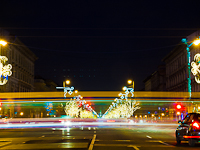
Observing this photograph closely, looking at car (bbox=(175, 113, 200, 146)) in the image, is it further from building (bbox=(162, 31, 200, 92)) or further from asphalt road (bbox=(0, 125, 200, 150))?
building (bbox=(162, 31, 200, 92))

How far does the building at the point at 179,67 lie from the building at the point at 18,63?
38.2 m

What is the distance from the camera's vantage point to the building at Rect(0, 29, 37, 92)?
86500 mm

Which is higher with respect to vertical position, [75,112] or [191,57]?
[191,57]

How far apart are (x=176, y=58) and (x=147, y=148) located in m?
93.9

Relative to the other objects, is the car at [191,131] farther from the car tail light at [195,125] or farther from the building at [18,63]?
the building at [18,63]

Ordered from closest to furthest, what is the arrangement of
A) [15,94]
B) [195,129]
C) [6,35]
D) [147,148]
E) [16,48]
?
[147,148] → [195,129] → [15,94] → [6,35] → [16,48]

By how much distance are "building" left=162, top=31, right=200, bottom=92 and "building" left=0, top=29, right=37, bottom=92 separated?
38215 mm

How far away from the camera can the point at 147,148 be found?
17.8 meters

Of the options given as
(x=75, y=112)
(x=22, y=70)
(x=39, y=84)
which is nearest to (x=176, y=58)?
(x=75, y=112)

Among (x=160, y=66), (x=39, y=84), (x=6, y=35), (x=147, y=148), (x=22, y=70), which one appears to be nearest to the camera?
(x=147, y=148)

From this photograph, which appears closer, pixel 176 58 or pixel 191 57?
pixel 191 57

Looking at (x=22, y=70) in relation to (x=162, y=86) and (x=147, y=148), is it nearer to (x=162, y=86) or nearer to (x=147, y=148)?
(x=162, y=86)

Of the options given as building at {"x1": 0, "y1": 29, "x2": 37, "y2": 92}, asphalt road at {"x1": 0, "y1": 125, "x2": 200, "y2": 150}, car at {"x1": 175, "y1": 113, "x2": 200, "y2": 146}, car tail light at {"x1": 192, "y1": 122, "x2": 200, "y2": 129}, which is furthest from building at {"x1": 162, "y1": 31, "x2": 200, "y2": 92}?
car tail light at {"x1": 192, "y1": 122, "x2": 200, "y2": 129}

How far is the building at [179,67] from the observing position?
294 ft
